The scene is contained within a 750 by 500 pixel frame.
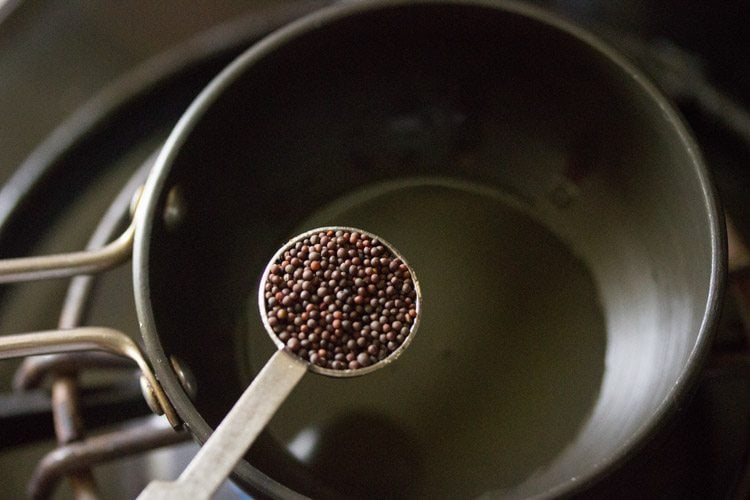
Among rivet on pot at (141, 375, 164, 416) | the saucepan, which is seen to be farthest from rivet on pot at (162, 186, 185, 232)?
rivet on pot at (141, 375, 164, 416)

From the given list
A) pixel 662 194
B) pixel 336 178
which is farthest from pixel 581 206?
pixel 336 178

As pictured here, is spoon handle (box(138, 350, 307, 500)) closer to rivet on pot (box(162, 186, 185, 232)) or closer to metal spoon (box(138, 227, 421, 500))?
metal spoon (box(138, 227, 421, 500))

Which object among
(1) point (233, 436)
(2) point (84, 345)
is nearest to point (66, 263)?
(2) point (84, 345)

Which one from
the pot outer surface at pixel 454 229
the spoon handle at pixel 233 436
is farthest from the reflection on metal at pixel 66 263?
the spoon handle at pixel 233 436

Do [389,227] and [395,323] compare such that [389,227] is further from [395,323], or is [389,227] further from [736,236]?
[736,236]

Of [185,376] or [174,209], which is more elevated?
[174,209]

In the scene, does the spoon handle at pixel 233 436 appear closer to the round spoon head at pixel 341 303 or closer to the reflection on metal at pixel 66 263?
the round spoon head at pixel 341 303

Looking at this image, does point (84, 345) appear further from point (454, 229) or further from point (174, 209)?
point (454, 229)
